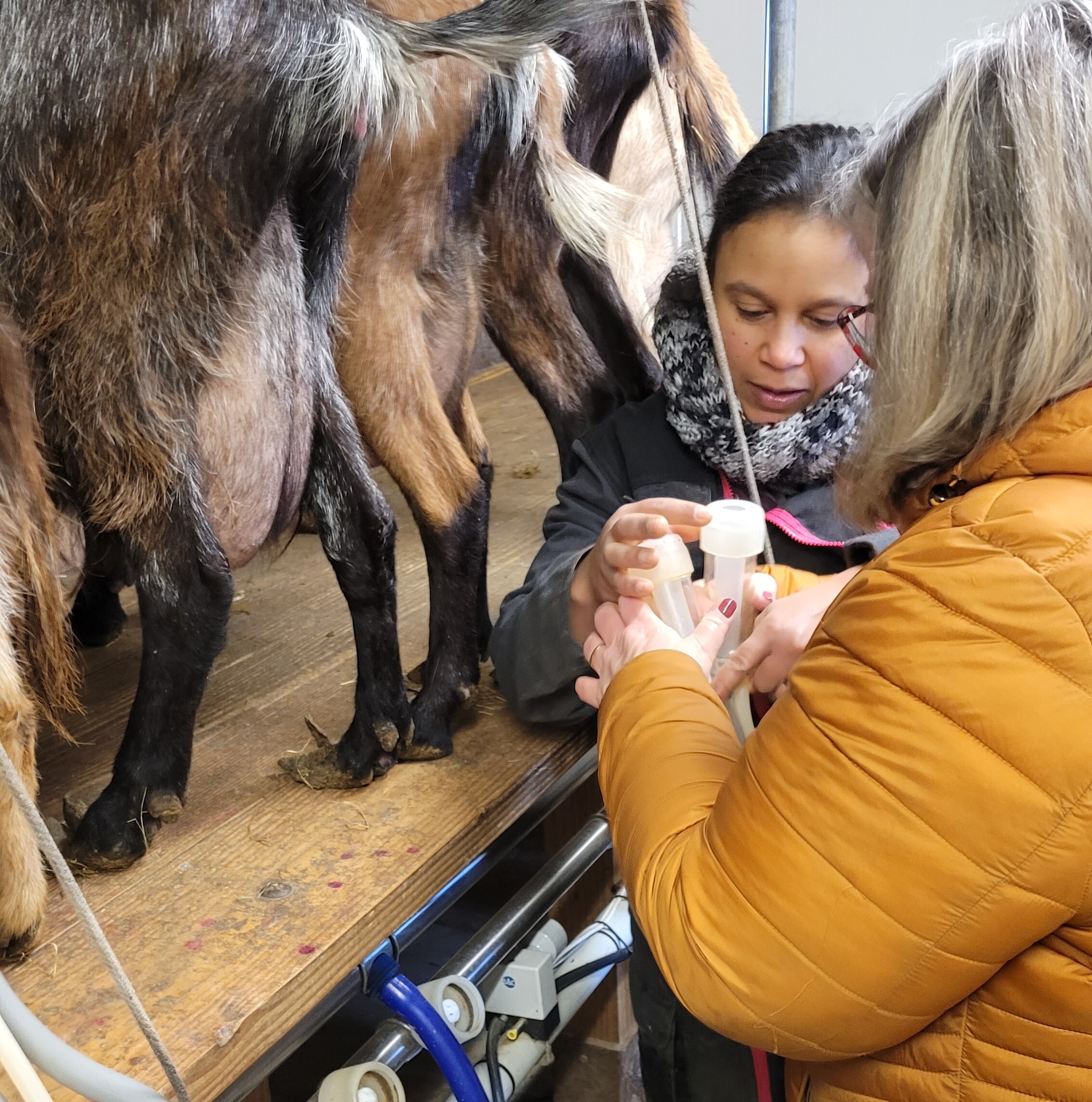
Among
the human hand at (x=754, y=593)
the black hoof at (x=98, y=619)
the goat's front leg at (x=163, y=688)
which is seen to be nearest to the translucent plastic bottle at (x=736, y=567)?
the human hand at (x=754, y=593)

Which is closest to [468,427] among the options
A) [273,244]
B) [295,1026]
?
[273,244]

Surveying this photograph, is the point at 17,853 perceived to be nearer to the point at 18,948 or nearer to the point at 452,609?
the point at 18,948

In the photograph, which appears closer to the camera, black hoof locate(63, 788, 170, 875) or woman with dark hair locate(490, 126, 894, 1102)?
black hoof locate(63, 788, 170, 875)

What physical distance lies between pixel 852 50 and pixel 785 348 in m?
0.90

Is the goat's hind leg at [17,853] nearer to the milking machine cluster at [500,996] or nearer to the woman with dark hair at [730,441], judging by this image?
the milking machine cluster at [500,996]

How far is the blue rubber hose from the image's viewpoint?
3.71 ft

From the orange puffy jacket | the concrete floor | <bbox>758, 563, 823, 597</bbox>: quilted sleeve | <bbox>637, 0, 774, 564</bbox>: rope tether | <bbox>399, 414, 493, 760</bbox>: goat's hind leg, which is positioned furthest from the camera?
the concrete floor

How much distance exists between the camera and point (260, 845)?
1091 mm

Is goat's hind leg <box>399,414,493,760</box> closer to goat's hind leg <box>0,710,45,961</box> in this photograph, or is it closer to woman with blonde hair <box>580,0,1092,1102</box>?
goat's hind leg <box>0,710,45,961</box>

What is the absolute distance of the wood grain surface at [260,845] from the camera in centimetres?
89

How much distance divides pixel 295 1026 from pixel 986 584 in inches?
26.7

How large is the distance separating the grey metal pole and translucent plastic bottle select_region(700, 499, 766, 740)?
38.5 inches

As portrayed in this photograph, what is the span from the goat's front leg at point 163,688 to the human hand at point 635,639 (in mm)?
347

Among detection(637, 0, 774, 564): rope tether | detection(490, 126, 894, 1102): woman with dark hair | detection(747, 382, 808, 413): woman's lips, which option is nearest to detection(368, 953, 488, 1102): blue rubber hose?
detection(490, 126, 894, 1102): woman with dark hair
